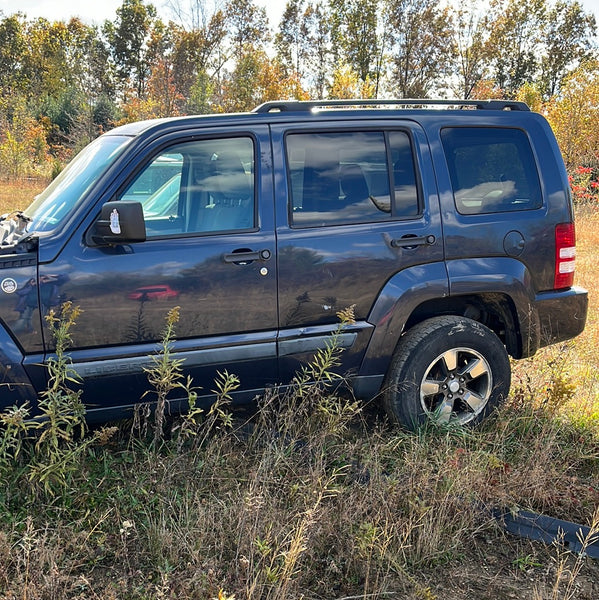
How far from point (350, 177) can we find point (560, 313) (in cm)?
178

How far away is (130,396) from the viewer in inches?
140

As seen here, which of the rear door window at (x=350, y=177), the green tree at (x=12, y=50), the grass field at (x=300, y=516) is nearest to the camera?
the grass field at (x=300, y=516)

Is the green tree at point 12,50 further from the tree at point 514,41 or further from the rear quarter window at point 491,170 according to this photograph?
the rear quarter window at point 491,170

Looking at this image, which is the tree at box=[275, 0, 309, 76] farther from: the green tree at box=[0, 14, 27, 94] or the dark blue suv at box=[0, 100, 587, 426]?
the dark blue suv at box=[0, 100, 587, 426]

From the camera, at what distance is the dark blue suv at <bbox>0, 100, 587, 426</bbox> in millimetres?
3402

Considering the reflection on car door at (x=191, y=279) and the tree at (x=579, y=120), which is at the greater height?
the tree at (x=579, y=120)

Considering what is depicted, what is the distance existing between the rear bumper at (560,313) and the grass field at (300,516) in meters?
0.59

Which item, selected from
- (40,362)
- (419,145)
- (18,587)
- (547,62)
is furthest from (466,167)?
A: (547,62)

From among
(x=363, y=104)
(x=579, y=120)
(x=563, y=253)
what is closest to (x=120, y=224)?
(x=363, y=104)

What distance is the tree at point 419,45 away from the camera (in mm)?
41750

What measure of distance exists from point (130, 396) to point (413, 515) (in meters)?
1.67

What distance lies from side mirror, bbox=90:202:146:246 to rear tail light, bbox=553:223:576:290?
277 cm

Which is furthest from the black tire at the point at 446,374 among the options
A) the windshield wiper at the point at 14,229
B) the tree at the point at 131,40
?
the tree at the point at 131,40

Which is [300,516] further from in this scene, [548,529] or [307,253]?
[307,253]
